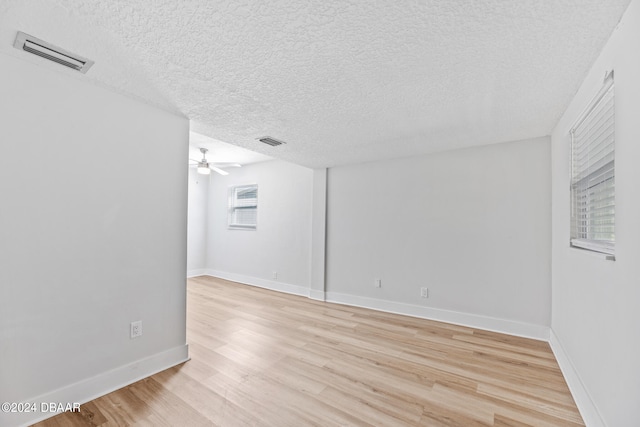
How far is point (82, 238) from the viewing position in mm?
1932

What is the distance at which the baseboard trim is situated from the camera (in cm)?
495

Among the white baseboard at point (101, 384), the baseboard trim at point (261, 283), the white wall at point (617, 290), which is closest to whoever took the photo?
the white wall at point (617, 290)

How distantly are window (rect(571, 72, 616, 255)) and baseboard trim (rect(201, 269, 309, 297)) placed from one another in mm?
3734

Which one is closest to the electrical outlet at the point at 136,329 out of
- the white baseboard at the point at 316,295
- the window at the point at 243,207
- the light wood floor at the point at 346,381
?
the light wood floor at the point at 346,381

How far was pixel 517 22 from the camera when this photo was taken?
134cm

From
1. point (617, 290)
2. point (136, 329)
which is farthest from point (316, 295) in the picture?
point (617, 290)

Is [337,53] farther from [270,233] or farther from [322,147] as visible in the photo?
[270,233]

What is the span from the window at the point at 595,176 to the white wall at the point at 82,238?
300 centimetres

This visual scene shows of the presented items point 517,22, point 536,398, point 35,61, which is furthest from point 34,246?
point 536,398

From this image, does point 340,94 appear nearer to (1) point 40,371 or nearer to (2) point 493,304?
(1) point 40,371

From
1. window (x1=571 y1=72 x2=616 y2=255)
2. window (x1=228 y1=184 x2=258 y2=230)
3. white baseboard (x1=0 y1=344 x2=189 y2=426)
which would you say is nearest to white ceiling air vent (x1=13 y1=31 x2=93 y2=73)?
white baseboard (x1=0 y1=344 x2=189 y2=426)

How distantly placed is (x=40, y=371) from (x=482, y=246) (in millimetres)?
4038

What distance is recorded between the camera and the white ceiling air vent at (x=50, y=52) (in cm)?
151

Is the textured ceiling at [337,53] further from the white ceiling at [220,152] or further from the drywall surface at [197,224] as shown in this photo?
the drywall surface at [197,224]
